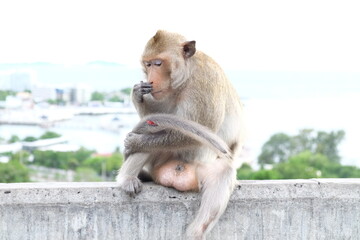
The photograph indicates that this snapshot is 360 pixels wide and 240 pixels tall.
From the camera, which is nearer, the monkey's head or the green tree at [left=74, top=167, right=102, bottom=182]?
the monkey's head

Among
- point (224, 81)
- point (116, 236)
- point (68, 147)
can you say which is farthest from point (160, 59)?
point (68, 147)

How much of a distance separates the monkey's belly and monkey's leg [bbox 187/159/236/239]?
64mm

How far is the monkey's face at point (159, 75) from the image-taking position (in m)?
3.75

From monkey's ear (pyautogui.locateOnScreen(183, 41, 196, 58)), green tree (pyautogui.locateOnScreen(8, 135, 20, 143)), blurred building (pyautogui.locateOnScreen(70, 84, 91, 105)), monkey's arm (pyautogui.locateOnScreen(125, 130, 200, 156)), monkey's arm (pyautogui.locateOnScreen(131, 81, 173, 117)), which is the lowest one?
monkey's arm (pyautogui.locateOnScreen(125, 130, 200, 156))

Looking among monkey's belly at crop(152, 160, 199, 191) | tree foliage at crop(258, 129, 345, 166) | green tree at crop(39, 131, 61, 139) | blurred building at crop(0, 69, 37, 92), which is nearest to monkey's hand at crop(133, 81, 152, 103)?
monkey's belly at crop(152, 160, 199, 191)

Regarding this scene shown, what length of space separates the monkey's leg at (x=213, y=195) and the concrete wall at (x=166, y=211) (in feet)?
0.29

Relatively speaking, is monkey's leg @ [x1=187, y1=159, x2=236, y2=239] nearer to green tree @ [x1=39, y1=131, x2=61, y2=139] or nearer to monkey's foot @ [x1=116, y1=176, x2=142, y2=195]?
monkey's foot @ [x1=116, y1=176, x2=142, y2=195]

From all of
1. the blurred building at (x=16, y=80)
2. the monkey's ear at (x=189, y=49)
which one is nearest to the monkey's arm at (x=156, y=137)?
the monkey's ear at (x=189, y=49)

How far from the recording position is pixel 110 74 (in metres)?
93.2

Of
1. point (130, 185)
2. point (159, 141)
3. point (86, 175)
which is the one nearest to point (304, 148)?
point (86, 175)

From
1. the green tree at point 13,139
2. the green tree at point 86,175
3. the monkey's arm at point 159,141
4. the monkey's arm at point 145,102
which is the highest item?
the green tree at point 13,139

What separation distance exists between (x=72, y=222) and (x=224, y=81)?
136 cm

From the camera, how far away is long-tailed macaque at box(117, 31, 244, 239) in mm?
3662

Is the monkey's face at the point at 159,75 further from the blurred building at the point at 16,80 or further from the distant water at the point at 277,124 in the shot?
the blurred building at the point at 16,80
